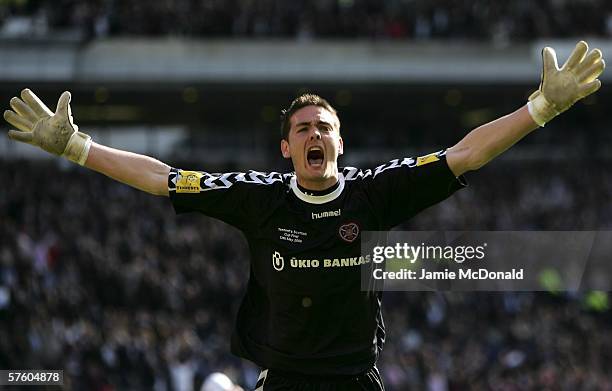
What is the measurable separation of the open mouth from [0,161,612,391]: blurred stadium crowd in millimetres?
12594

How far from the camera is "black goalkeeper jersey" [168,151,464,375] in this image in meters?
5.49

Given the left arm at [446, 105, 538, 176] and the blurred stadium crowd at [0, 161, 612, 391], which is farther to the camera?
the blurred stadium crowd at [0, 161, 612, 391]

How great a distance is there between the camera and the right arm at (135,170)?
5.73 meters

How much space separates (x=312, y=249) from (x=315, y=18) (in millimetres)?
23761

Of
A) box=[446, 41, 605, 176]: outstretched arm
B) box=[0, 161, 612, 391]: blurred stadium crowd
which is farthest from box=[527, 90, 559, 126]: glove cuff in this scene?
box=[0, 161, 612, 391]: blurred stadium crowd

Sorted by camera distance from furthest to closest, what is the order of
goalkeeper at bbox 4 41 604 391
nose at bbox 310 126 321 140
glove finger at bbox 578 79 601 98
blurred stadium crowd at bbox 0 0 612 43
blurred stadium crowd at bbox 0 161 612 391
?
blurred stadium crowd at bbox 0 0 612 43 → blurred stadium crowd at bbox 0 161 612 391 → nose at bbox 310 126 321 140 → goalkeeper at bbox 4 41 604 391 → glove finger at bbox 578 79 601 98

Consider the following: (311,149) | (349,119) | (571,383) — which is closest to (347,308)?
(311,149)

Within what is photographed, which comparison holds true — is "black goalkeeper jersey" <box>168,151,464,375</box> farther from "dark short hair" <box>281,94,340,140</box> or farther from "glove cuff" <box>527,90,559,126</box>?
"glove cuff" <box>527,90,559,126</box>

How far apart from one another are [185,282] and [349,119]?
11.5 meters

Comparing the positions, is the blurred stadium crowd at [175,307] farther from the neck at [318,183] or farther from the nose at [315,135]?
the nose at [315,135]

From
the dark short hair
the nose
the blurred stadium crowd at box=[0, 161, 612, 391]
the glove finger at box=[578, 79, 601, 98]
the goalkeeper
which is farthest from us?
the blurred stadium crowd at box=[0, 161, 612, 391]

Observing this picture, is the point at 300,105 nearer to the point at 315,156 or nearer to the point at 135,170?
the point at 315,156

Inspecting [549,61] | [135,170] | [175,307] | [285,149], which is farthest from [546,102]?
[175,307]

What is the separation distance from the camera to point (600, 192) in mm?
27906
